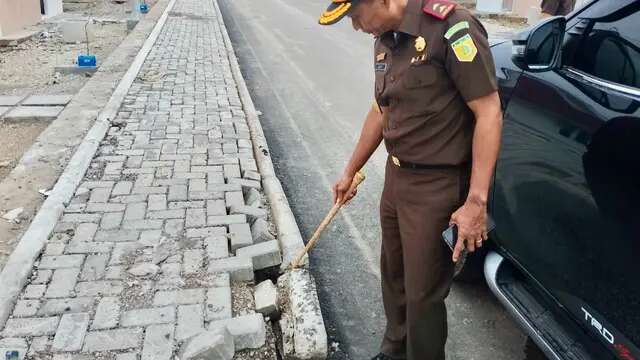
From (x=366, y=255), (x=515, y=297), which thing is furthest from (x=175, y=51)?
(x=515, y=297)

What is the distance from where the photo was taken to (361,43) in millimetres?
12148

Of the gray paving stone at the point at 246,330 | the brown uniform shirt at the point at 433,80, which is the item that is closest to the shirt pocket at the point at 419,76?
the brown uniform shirt at the point at 433,80

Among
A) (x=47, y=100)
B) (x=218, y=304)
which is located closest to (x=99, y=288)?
(x=218, y=304)

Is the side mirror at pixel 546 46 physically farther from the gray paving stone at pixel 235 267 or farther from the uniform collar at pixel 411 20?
the gray paving stone at pixel 235 267

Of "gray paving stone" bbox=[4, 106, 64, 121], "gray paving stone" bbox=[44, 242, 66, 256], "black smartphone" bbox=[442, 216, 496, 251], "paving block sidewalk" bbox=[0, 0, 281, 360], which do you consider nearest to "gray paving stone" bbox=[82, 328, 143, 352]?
"paving block sidewalk" bbox=[0, 0, 281, 360]

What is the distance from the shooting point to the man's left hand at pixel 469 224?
2.03m

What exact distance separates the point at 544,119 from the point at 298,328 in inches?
57.7

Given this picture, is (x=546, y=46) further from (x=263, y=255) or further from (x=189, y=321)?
(x=189, y=321)

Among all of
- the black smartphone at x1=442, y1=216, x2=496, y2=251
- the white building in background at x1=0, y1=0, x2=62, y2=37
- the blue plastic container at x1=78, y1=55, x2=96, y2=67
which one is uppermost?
the black smartphone at x1=442, y1=216, x2=496, y2=251

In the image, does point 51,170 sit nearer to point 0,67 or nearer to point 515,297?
point 515,297

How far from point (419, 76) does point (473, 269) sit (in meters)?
1.63

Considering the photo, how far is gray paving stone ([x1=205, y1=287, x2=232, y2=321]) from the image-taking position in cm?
287

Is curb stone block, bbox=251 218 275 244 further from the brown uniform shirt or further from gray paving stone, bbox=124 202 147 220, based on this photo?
the brown uniform shirt

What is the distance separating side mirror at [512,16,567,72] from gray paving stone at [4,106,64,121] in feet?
18.0
